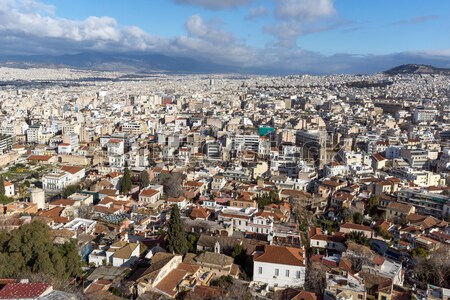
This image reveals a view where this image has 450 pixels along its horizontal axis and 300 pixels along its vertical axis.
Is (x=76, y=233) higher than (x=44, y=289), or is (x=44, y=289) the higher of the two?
(x=44, y=289)

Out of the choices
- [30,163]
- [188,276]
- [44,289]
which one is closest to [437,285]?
[188,276]

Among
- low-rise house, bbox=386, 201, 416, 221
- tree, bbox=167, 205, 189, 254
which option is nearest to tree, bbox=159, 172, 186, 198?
tree, bbox=167, 205, 189, 254

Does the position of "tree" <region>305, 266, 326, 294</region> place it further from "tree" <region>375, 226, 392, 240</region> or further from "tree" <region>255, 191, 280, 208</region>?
"tree" <region>255, 191, 280, 208</region>

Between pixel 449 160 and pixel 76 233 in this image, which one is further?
pixel 449 160

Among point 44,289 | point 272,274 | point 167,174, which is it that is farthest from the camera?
point 167,174

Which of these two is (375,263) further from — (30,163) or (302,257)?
(30,163)

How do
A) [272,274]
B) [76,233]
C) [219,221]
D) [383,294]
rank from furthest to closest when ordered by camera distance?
[219,221], [76,233], [272,274], [383,294]

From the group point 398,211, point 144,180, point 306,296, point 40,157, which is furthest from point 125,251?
point 40,157
